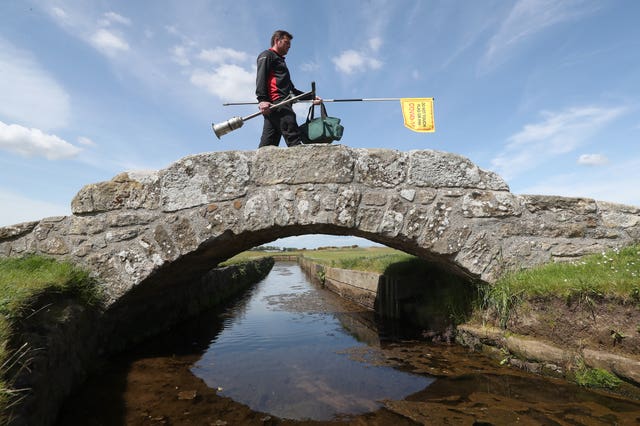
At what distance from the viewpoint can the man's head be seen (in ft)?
16.7

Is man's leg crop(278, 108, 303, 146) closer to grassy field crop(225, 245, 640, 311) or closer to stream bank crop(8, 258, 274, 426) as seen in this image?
stream bank crop(8, 258, 274, 426)

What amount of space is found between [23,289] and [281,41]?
4129 millimetres

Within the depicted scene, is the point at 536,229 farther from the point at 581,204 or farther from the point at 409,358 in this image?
the point at 409,358

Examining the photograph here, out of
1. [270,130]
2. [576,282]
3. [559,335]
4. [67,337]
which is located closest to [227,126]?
[270,130]

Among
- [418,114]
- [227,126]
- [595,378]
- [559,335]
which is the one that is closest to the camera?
[595,378]

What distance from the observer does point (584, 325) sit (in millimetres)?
3473

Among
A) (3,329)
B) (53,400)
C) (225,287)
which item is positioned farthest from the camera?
(225,287)

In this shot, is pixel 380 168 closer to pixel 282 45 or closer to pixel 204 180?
pixel 204 180

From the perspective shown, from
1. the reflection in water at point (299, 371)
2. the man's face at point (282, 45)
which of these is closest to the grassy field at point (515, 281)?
the reflection in water at point (299, 371)

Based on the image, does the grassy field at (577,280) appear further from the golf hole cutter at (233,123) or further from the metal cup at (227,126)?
the metal cup at (227,126)

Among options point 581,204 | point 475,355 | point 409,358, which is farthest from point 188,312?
point 581,204

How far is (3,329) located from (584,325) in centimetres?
475

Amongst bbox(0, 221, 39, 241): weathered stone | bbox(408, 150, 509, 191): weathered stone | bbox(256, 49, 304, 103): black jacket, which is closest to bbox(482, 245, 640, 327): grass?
bbox(408, 150, 509, 191): weathered stone

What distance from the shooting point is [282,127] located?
497 centimetres
